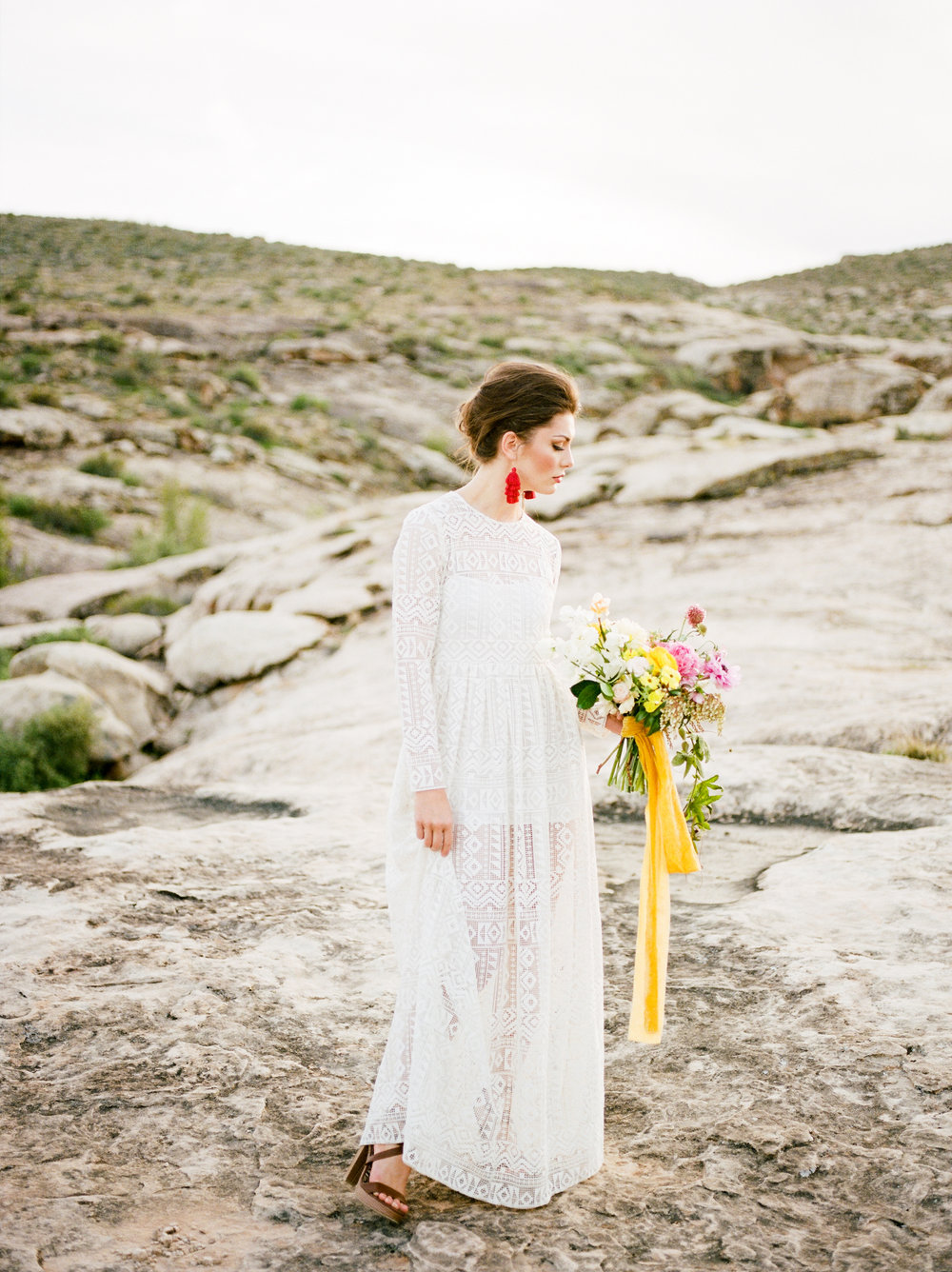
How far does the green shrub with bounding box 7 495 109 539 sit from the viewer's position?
16781 mm

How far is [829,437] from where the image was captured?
14102 millimetres

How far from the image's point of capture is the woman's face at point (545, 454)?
9.30ft

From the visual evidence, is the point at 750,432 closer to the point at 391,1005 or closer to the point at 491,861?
the point at 391,1005

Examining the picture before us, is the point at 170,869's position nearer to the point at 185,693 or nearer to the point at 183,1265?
the point at 183,1265

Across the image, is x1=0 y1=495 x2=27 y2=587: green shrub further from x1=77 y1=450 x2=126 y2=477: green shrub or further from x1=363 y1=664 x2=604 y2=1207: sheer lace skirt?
x1=363 y1=664 x2=604 y2=1207: sheer lace skirt

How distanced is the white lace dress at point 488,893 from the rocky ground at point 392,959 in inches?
8.4

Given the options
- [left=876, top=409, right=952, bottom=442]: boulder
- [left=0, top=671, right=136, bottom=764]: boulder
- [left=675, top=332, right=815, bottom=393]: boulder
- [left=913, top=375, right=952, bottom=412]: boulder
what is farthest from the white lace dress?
[left=675, top=332, right=815, bottom=393]: boulder

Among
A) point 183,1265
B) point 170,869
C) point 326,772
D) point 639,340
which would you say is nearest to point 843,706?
point 326,772

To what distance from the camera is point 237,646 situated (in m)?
10.4

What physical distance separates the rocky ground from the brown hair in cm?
207

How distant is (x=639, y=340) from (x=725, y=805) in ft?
87.9

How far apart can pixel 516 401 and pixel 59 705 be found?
761cm

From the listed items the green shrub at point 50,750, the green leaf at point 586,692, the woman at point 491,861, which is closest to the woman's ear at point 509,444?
the woman at point 491,861

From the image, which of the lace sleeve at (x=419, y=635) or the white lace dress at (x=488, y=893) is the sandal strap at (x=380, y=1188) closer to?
the white lace dress at (x=488, y=893)
